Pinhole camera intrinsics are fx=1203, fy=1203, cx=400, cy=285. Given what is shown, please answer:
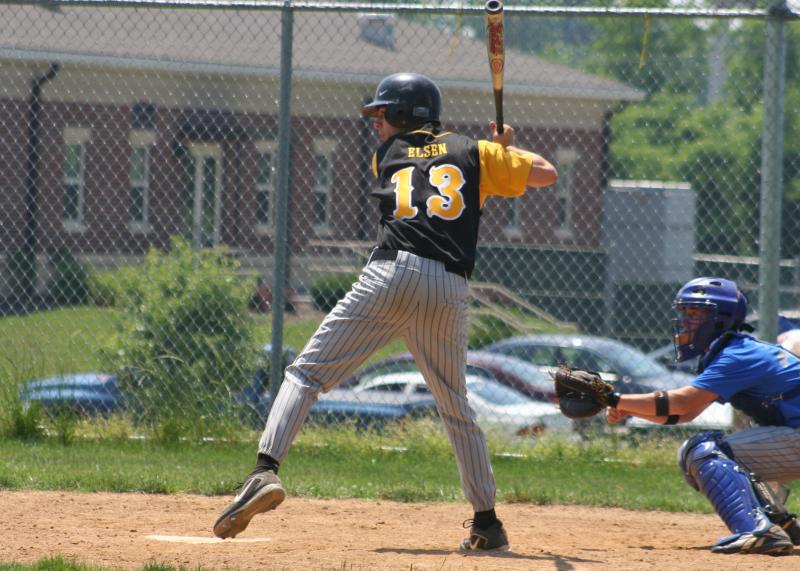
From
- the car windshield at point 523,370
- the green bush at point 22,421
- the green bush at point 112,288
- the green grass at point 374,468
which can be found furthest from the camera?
the car windshield at point 523,370

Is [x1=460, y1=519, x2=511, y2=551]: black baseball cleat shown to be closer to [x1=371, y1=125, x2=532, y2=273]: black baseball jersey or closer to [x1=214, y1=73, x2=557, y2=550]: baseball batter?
[x1=214, y1=73, x2=557, y2=550]: baseball batter

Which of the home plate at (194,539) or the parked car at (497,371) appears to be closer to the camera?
the home plate at (194,539)

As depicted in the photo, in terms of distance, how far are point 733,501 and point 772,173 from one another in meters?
3.36

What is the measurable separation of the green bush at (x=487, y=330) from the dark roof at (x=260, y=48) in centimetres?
323

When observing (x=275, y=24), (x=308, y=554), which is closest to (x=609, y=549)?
(x=308, y=554)

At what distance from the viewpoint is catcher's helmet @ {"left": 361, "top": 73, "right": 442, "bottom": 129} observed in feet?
16.6

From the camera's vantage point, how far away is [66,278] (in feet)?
39.0

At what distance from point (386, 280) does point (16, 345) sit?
4802 mm

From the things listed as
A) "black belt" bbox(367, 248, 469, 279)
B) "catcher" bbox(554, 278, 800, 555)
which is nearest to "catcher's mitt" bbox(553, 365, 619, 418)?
"catcher" bbox(554, 278, 800, 555)

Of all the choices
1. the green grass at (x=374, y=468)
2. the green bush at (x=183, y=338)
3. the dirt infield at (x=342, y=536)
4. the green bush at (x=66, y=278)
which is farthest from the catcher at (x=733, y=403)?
the green bush at (x=66, y=278)

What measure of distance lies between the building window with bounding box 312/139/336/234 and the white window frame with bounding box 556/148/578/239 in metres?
3.73

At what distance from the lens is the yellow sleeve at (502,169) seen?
490cm

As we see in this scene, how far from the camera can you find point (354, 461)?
795cm

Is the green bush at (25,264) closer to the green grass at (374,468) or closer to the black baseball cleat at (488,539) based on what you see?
the green grass at (374,468)
